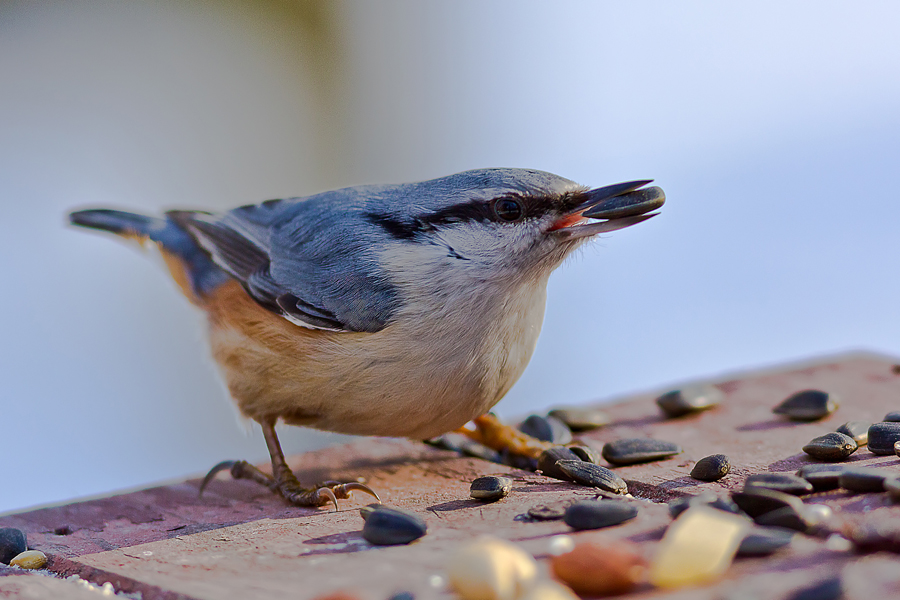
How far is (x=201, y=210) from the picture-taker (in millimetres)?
3486

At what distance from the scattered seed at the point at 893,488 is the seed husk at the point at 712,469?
0.43 m

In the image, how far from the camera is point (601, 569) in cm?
139

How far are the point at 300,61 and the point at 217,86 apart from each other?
82 cm

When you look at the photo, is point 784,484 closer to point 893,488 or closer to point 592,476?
point 893,488

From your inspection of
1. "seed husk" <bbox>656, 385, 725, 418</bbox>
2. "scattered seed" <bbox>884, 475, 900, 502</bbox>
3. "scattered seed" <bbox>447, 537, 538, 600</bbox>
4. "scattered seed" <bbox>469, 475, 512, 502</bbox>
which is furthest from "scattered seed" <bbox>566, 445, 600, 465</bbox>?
"scattered seed" <bbox>447, 537, 538, 600</bbox>

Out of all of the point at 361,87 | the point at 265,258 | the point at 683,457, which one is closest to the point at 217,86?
the point at 361,87

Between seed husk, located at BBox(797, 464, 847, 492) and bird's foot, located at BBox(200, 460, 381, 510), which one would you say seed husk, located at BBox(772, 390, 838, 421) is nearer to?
seed husk, located at BBox(797, 464, 847, 492)

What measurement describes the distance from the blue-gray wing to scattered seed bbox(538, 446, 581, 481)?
653 mm

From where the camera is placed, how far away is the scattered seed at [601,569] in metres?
1.39

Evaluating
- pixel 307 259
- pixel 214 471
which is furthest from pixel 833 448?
pixel 214 471

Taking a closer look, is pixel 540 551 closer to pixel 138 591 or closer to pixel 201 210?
pixel 138 591

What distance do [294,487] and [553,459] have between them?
32.4 inches

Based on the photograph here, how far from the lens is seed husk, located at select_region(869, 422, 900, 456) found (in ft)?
7.39

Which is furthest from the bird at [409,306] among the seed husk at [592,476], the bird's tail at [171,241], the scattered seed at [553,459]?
the bird's tail at [171,241]
